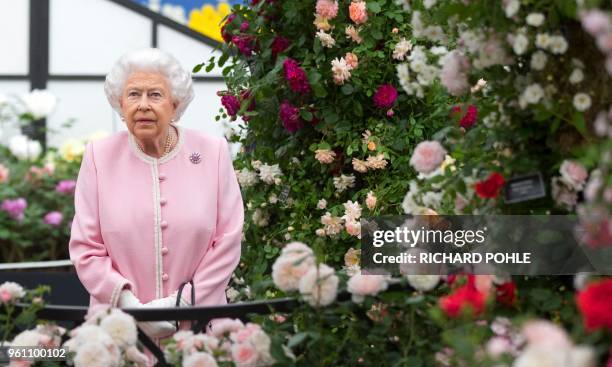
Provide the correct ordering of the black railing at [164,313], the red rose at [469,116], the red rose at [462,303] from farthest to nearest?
1. the red rose at [469,116]
2. the black railing at [164,313]
3. the red rose at [462,303]

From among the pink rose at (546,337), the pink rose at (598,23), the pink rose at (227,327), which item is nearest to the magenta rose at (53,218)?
the pink rose at (227,327)

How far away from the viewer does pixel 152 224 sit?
2867 mm

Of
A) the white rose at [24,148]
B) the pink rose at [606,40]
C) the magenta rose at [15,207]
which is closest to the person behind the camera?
the pink rose at [606,40]

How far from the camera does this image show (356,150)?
3.49m

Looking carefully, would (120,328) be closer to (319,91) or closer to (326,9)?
(319,91)

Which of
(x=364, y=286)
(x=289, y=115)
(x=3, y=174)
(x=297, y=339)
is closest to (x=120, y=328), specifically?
(x=297, y=339)

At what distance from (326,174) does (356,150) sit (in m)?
0.15

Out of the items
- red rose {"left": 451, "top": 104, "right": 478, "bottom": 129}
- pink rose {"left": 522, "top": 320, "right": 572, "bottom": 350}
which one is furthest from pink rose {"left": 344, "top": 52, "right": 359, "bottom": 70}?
pink rose {"left": 522, "top": 320, "right": 572, "bottom": 350}

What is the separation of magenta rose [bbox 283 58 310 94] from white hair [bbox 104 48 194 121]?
0.52 meters

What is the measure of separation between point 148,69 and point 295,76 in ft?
2.08

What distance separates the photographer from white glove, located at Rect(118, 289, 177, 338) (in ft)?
8.77

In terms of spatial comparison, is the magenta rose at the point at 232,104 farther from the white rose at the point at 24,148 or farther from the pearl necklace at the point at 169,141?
the white rose at the point at 24,148

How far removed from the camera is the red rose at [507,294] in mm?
2059

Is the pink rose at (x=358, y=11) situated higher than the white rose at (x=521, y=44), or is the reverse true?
the pink rose at (x=358, y=11)
